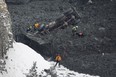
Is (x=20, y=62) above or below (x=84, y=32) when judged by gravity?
above

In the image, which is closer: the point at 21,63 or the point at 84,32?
the point at 21,63

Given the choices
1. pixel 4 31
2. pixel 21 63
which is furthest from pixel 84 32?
pixel 4 31

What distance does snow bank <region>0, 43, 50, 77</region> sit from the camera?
11659 millimetres

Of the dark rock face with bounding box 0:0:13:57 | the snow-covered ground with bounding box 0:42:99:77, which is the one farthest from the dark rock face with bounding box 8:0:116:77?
the dark rock face with bounding box 0:0:13:57

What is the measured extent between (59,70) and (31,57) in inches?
257

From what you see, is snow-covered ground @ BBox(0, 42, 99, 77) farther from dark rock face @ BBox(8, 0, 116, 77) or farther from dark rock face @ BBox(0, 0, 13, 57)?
dark rock face @ BBox(8, 0, 116, 77)

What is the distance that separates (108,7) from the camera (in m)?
31.4

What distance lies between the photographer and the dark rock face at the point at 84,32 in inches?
810

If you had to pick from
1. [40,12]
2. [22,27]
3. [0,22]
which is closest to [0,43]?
[0,22]

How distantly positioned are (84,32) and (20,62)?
14.6 meters

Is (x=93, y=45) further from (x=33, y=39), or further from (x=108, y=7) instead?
(x=108, y=7)

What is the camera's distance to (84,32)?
26188mm

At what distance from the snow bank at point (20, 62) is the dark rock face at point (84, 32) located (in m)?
7.09

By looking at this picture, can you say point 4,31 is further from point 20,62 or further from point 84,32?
point 84,32
